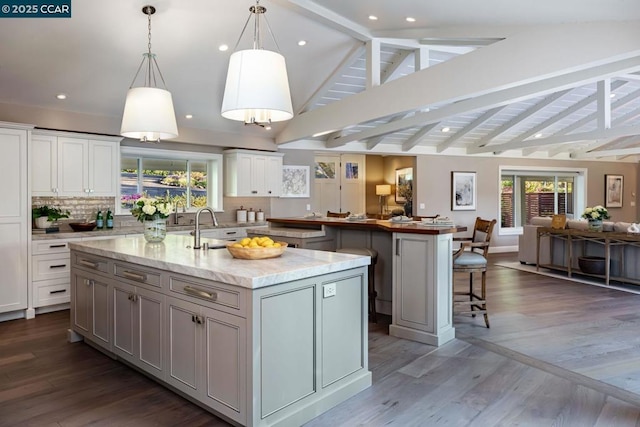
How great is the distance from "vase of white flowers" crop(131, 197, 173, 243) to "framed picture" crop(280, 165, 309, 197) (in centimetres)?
448

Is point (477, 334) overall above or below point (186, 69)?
below

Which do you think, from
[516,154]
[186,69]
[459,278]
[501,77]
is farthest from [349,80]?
[516,154]

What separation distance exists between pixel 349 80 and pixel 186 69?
2.56 m

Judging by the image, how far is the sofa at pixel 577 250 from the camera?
6.38 meters

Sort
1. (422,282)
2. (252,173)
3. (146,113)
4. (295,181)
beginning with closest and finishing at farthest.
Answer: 1. (146,113)
2. (422,282)
3. (252,173)
4. (295,181)

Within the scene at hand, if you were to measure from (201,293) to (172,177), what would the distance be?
5163mm

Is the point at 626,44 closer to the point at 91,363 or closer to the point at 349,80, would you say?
the point at 349,80

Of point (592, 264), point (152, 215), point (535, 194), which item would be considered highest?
point (535, 194)

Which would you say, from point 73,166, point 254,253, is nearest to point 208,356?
point 254,253

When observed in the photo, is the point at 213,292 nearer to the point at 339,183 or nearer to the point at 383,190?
the point at 339,183

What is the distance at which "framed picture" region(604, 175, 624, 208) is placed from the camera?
11.4 m

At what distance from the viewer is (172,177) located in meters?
7.21

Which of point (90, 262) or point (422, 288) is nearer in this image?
point (90, 262)

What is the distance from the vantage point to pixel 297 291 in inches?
97.7
